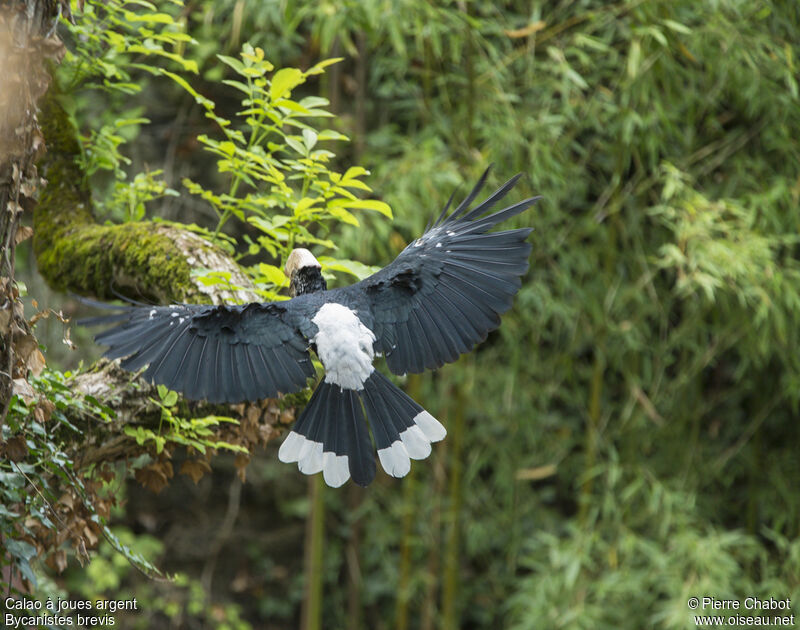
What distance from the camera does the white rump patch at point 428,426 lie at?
174 cm

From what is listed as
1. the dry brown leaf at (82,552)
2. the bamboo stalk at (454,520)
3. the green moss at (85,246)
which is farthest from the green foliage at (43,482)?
the bamboo stalk at (454,520)

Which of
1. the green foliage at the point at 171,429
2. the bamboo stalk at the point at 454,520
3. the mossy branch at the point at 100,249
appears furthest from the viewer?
the bamboo stalk at the point at 454,520

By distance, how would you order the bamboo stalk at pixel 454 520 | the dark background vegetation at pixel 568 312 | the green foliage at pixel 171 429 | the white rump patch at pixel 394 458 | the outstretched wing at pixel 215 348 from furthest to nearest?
the bamboo stalk at pixel 454 520 → the dark background vegetation at pixel 568 312 → the white rump patch at pixel 394 458 → the green foliage at pixel 171 429 → the outstretched wing at pixel 215 348

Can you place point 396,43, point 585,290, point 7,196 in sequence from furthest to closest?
point 585,290, point 396,43, point 7,196

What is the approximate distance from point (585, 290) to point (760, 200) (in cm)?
71

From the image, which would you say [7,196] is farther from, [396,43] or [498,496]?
[498,496]

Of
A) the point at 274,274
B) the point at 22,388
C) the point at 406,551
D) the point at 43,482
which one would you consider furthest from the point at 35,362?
the point at 406,551

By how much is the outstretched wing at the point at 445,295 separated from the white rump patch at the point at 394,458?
155mm

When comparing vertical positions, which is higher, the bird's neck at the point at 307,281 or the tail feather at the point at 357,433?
the bird's neck at the point at 307,281

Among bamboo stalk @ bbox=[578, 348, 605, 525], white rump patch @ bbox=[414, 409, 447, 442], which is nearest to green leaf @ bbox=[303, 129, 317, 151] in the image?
white rump patch @ bbox=[414, 409, 447, 442]

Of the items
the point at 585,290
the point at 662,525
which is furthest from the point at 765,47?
the point at 662,525

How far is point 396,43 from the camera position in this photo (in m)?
2.90

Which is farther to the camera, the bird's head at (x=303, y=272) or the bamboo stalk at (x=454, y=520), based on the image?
the bamboo stalk at (x=454, y=520)

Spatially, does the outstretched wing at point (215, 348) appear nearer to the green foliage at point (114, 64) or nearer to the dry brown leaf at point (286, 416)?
the dry brown leaf at point (286, 416)
